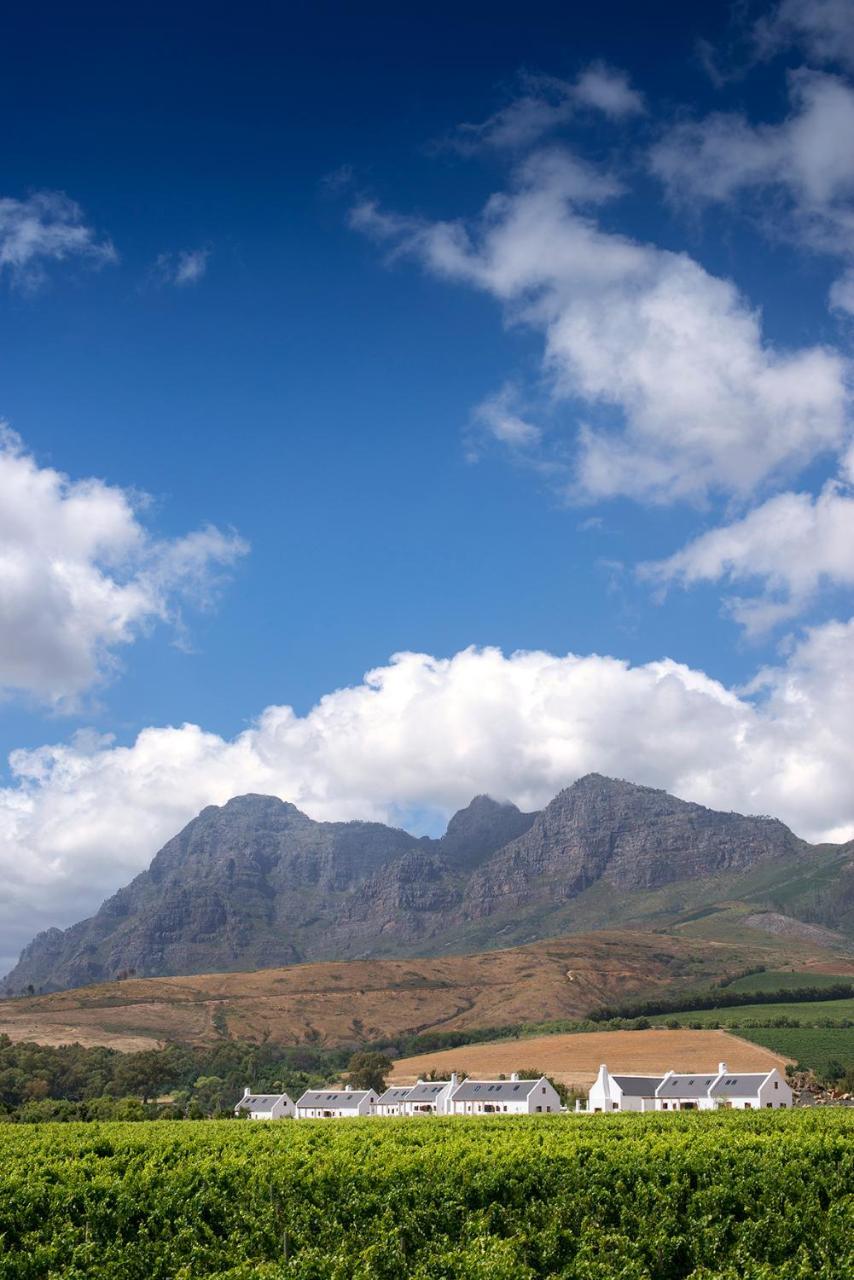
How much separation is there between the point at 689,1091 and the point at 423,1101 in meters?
32.4

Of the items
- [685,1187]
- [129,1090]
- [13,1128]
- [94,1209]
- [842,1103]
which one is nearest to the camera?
[94,1209]

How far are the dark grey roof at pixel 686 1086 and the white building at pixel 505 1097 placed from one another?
12.0 metres

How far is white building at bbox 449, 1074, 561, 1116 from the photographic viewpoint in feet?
384

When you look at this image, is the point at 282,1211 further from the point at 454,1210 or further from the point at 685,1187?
the point at 685,1187

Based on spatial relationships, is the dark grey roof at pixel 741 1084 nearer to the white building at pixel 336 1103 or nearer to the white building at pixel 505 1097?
the white building at pixel 505 1097

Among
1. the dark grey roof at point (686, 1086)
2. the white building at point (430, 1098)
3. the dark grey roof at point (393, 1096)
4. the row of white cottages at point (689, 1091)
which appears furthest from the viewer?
the dark grey roof at point (393, 1096)

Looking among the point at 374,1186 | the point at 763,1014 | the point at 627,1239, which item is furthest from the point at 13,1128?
the point at 763,1014

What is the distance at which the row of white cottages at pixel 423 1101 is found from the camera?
389 feet

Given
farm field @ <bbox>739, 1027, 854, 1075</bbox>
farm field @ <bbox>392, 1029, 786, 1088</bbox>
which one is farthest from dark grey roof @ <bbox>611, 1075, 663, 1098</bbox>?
farm field @ <bbox>739, 1027, 854, 1075</bbox>

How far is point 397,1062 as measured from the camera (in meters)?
198

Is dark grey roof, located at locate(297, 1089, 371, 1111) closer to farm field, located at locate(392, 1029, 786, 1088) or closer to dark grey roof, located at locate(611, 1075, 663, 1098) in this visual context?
farm field, located at locate(392, 1029, 786, 1088)

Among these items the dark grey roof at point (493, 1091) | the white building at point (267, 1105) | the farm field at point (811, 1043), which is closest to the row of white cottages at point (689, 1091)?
the dark grey roof at point (493, 1091)

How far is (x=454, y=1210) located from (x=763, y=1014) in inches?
6944

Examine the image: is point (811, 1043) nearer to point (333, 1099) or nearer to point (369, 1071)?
point (369, 1071)
